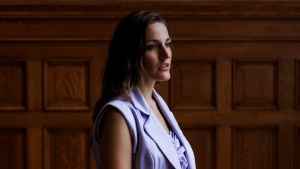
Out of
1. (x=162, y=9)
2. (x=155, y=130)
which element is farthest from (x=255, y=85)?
(x=155, y=130)

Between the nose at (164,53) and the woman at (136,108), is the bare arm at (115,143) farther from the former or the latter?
the nose at (164,53)

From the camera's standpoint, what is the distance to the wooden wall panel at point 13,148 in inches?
143

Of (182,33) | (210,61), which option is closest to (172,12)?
(182,33)

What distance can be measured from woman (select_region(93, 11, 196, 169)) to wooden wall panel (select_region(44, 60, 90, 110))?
5.62ft

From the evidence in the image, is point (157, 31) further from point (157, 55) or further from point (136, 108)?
point (136, 108)

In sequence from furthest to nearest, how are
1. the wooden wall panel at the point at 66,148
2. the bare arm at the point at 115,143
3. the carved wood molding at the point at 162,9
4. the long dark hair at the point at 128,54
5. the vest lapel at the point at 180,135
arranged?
the wooden wall panel at the point at 66,148 < the carved wood molding at the point at 162,9 < the vest lapel at the point at 180,135 < the long dark hair at the point at 128,54 < the bare arm at the point at 115,143

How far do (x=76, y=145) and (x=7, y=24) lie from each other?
85cm

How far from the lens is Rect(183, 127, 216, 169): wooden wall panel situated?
12.2ft

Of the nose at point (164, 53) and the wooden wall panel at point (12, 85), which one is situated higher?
the nose at point (164, 53)

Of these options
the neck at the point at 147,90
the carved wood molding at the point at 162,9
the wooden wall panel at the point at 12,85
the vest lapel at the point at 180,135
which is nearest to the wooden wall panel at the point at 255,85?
the carved wood molding at the point at 162,9

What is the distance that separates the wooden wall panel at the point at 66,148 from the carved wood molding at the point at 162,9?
2.34 ft

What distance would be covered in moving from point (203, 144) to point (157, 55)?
1933 millimetres

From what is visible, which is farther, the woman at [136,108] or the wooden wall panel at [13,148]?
the wooden wall panel at [13,148]

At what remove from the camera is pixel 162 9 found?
11.7 ft
